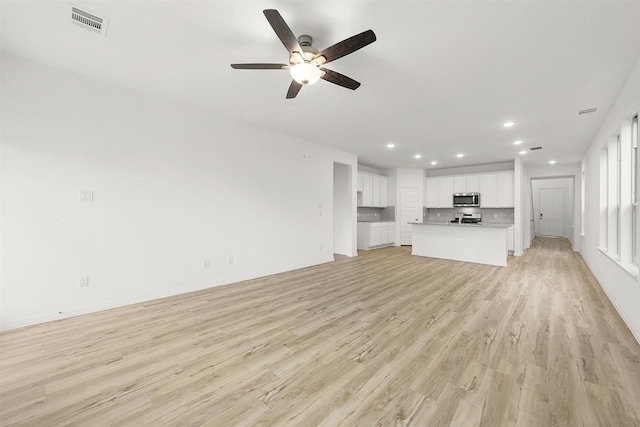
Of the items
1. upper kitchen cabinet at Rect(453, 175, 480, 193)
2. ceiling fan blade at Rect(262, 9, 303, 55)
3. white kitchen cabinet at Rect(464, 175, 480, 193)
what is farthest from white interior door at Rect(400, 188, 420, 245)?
ceiling fan blade at Rect(262, 9, 303, 55)

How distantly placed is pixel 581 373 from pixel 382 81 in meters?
3.16

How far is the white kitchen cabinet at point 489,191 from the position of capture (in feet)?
24.8

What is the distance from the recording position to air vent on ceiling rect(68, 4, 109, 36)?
2.00 metres

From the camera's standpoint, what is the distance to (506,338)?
7.96 feet

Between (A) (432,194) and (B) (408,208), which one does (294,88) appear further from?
(A) (432,194)

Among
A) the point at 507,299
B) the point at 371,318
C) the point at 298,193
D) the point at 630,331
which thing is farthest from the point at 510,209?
the point at 371,318

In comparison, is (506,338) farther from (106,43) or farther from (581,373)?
(106,43)

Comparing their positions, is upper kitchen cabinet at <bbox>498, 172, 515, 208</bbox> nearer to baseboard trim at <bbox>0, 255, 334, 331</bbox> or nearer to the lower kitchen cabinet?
the lower kitchen cabinet

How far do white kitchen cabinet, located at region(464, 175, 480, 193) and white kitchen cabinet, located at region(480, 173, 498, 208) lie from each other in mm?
105

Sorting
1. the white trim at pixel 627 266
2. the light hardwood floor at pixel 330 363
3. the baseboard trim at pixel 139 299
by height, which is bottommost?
the light hardwood floor at pixel 330 363

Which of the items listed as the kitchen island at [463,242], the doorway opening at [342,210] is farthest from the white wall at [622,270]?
the doorway opening at [342,210]

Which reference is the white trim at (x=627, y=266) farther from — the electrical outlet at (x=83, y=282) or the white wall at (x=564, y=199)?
the white wall at (x=564, y=199)

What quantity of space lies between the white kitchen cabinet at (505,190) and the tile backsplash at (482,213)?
54cm

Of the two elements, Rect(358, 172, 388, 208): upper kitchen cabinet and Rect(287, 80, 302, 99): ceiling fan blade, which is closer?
Rect(287, 80, 302, 99): ceiling fan blade
